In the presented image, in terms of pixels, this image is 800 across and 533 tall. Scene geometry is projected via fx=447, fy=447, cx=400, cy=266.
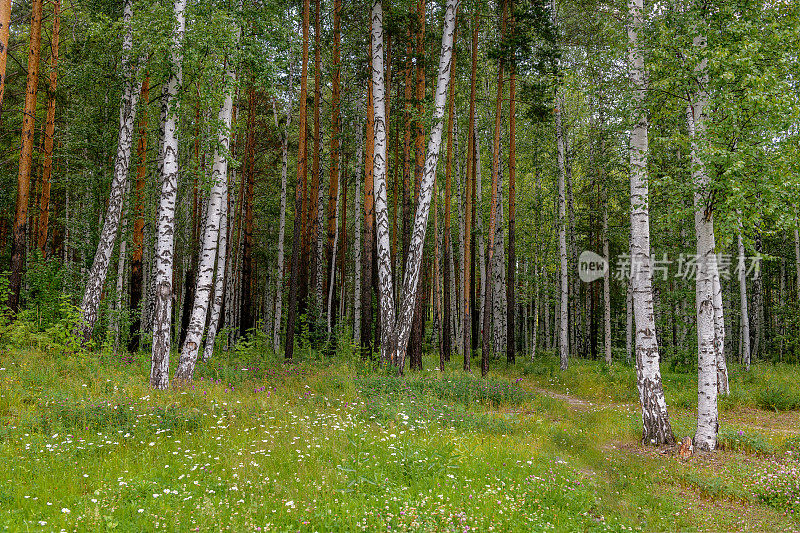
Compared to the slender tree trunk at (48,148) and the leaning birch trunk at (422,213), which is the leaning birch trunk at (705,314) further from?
the slender tree trunk at (48,148)

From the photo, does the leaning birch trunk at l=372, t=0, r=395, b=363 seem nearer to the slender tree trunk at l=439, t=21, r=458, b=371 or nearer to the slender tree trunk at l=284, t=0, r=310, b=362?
the slender tree trunk at l=284, t=0, r=310, b=362

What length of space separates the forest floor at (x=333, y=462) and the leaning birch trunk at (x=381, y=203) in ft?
8.83

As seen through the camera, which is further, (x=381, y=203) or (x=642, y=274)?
(x=381, y=203)

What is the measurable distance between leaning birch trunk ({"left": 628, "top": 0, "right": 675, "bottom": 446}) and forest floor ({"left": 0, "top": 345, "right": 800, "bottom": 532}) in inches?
27.6

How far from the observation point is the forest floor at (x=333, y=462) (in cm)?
481

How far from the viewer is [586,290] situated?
2955 cm

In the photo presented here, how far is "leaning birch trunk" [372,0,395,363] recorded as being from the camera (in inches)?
516

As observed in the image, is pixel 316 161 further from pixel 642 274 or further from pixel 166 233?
pixel 642 274

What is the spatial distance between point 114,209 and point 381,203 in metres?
7.24

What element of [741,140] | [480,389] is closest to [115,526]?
[480,389]

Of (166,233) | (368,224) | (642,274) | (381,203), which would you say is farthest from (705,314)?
(166,233)

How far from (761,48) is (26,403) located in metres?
14.0

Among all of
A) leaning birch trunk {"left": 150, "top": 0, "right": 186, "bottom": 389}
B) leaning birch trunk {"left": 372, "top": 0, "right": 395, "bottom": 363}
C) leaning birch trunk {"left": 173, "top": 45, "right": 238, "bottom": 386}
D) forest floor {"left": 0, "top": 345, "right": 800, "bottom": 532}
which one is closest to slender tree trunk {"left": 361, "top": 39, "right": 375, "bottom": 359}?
leaning birch trunk {"left": 372, "top": 0, "right": 395, "bottom": 363}

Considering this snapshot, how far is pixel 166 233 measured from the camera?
902cm
